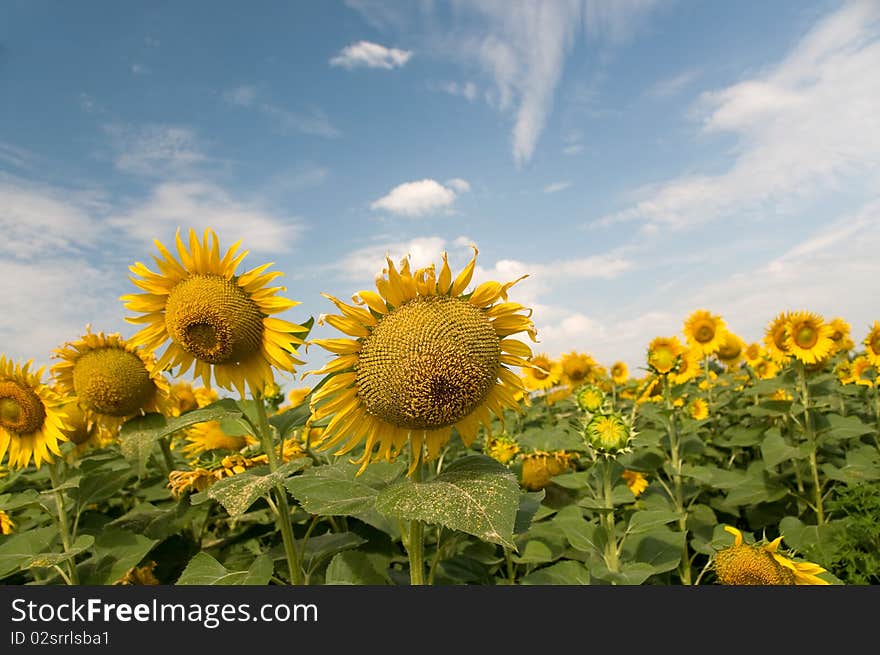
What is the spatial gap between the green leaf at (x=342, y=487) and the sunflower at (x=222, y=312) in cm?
63

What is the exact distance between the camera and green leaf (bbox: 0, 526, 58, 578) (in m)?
3.30

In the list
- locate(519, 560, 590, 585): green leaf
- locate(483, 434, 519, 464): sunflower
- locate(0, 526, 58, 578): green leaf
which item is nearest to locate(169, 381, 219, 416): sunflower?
locate(0, 526, 58, 578): green leaf

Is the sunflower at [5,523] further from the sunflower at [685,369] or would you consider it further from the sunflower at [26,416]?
the sunflower at [685,369]

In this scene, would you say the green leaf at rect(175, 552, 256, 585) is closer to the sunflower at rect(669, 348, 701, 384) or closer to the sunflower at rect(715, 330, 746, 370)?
the sunflower at rect(669, 348, 701, 384)

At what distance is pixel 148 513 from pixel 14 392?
118cm

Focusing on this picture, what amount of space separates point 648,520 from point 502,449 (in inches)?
43.8

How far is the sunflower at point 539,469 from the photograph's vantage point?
14.8ft

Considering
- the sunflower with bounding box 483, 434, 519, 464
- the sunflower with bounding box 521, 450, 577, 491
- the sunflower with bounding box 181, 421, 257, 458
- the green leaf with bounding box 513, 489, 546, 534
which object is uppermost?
the sunflower with bounding box 181, 421, 257, 458

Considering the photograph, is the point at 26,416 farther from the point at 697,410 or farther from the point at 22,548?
the point at 697,410

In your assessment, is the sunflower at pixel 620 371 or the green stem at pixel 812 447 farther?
the sunflower at pixel 620 371

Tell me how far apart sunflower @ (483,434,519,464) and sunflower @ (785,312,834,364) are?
3443 mm

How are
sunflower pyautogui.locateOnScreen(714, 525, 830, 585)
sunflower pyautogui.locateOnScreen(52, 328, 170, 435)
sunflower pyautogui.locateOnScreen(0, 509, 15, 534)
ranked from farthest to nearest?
sunflower pyautogui.locateOnScreen(0, 509, 15, 534), sunflower pyautogui.locateOnScreen(52, 328, 170, 435), sunflower pyautogui.locateOnScreen(714, 525, 830, 585)

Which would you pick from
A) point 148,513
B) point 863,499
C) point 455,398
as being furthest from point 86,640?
point 863,499

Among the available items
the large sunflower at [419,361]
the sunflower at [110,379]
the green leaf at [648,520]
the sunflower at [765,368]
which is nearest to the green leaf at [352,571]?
the large sunflower at [419,361]
